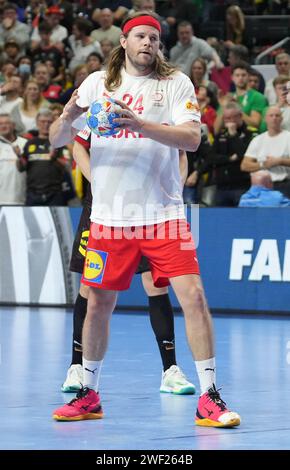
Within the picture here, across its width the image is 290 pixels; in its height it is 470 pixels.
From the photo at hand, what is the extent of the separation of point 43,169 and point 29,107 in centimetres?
217

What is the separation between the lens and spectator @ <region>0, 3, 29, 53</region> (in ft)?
68.9

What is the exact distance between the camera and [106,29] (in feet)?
64.6

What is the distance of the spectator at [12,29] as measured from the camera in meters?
21.0

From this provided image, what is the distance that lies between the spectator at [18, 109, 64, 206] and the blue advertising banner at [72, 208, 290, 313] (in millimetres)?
2165

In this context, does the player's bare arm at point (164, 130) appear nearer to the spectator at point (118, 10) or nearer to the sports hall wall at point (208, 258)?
the sports hall wall at point (208, 258)

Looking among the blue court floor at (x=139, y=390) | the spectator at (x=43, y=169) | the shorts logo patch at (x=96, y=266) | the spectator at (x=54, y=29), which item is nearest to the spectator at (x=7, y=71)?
the spectator at (x=54, y=29)

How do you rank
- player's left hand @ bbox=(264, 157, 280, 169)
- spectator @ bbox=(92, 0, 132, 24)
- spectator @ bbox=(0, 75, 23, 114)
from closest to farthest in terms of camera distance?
player's left hand @ bbox=(264, 157, 280, 169)
spectator @ bbox=(0, 75, 23, 114)
spectator @ bbox=(92, 0, 132, 24)

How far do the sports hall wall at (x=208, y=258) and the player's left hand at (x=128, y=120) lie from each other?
292 inches

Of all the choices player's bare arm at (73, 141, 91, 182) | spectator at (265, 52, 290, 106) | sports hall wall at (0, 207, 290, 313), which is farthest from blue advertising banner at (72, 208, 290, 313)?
player's bare arm at (73, 141, 91, 182)

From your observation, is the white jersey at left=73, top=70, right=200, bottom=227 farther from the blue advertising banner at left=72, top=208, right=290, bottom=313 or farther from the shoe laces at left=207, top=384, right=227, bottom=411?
the blue advertising banner at left=72, top=208, right=290, bottom=313

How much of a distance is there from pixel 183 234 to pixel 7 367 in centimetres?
290

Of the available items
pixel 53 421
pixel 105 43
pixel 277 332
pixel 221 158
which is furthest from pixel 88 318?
pixel 105 43

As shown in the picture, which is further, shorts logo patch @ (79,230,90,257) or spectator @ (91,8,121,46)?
spectator @ (91,8,121,46)
